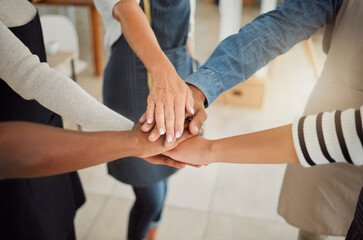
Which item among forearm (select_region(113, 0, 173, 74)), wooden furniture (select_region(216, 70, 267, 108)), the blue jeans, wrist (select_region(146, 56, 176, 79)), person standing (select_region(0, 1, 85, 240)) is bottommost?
wooden furniture (select_region(216, 70, 267, 108))

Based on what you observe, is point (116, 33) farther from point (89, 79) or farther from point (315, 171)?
point (89, 79)

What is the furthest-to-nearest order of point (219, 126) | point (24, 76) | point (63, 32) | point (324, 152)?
point (219, 126)
point (63, 32)
point (24, 76)
point (324, 152)

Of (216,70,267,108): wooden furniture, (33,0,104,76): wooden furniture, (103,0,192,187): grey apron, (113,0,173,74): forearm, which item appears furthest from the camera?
(33,0,104,76): wooden furniture

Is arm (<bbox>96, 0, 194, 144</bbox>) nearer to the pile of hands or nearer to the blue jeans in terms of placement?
the pile of hands

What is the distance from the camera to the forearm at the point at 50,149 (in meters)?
0.63

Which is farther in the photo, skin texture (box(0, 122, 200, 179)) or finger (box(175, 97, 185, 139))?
finger (box(175, 97, 185, 139))

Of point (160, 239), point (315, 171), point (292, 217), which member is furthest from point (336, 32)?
point (160, 239)

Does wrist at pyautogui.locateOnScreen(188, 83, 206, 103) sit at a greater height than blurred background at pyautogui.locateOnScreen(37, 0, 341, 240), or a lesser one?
greater

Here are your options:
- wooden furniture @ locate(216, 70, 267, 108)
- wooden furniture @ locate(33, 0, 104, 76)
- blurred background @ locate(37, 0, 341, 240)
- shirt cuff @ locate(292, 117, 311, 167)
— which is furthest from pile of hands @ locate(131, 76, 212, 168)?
wooden furniture @ locate(33, 0, 104, 76)

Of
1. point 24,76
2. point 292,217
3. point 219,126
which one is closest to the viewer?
point 24,76

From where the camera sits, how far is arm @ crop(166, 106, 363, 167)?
Result: 0.69 meters

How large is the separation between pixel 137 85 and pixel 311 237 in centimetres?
76

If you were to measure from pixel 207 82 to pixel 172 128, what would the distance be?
0.61 ft

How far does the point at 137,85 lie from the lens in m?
1.14
